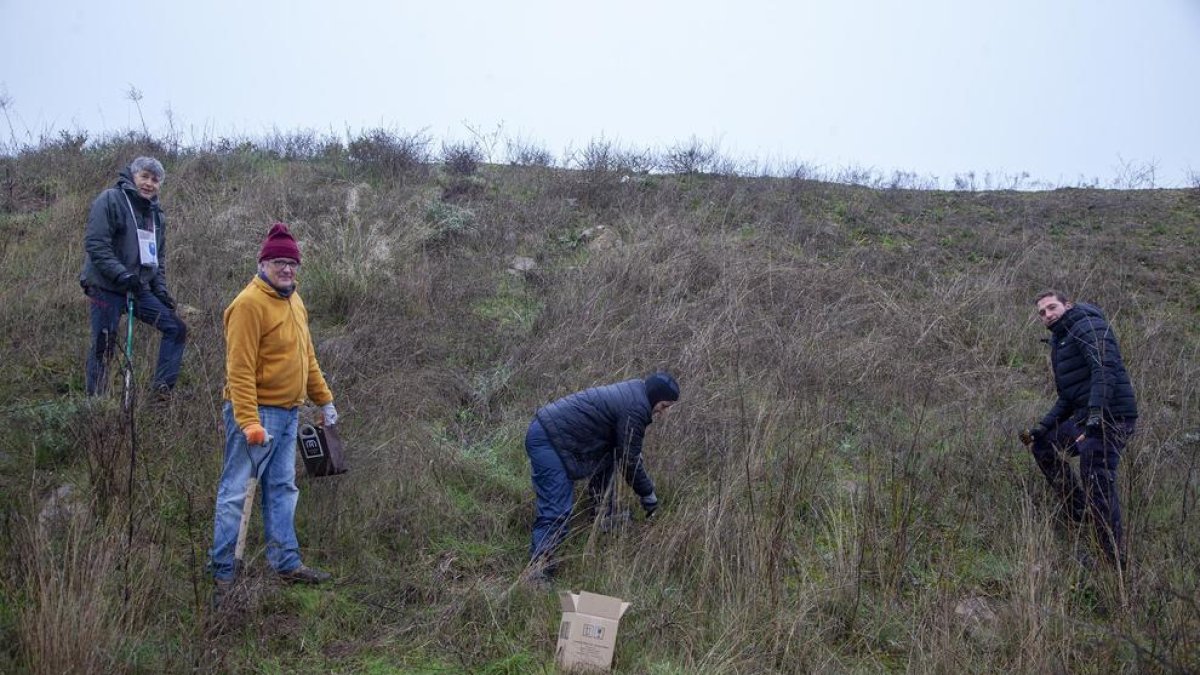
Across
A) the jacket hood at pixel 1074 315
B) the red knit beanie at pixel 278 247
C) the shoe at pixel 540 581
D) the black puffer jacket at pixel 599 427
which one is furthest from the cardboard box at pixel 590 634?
the jacket hood at pixel 1074 315

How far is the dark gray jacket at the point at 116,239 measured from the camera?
5.62 m

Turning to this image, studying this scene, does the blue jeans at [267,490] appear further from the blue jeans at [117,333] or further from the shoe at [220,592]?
the blue jeans at [117,333]

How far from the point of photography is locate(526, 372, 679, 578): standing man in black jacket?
5.22 m

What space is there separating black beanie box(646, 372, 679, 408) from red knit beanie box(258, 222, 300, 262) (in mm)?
2185

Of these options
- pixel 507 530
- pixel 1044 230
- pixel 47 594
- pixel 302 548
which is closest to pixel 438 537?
pixel 507 530

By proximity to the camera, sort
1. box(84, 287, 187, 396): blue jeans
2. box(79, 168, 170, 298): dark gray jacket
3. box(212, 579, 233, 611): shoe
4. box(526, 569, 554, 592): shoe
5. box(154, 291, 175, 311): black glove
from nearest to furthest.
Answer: box(212, 579, 233, 611): shoe → box(526, 569, 554, 592): shoe → box(79, 168, 170, 298): dark gray jacket → box(84, 287, 187, 396): blue jeans → box(154, 291, 175, 311): black glove

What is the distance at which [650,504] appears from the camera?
543cm

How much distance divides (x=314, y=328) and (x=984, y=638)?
6324 millimetres

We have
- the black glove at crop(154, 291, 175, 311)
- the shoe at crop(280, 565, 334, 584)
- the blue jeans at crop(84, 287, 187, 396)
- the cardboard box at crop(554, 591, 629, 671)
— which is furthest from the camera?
the black glove at crop(154, 291, 175, 311)

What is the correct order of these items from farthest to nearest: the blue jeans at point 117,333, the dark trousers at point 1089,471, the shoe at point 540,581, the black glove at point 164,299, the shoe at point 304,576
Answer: the black glove at point 164,299 < the blue jeans at point 117,333 < the dark trousers at point 1089,471 < the shoe at point 540,581 < the shoe at point 304,576

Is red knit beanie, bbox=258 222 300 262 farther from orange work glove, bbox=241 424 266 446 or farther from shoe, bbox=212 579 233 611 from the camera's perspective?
shoe, bbox=212 579 233 611

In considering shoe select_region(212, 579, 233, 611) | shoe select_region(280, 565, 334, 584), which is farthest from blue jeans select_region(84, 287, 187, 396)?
shoe select_region(212, 579, 233, 611)

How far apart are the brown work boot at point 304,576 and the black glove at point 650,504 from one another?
6.40ft

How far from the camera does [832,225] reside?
12.3m
